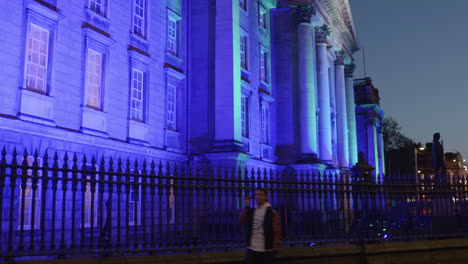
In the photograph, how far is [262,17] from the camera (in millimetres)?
36312

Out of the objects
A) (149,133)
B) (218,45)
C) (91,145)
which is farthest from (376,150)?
(91,145)

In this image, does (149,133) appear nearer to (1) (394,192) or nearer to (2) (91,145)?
(2) (91,145)

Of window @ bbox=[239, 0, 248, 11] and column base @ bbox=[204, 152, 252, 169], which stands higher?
window @ bbox=[239, 0, 248, 11]

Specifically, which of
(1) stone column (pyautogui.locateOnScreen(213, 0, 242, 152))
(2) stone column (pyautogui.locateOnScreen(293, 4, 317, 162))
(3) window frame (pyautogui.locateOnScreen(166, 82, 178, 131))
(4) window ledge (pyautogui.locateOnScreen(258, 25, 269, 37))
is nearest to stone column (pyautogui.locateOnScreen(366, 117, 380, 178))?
(2) stone column (pyautogui.locateOnScreen(293, 4, 317, 162))

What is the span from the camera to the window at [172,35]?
1011 inches

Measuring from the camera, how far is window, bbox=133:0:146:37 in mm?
22953

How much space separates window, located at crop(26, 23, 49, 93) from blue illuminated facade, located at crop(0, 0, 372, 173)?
0.04 meters

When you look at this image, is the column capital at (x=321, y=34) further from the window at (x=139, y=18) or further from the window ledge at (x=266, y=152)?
the window at (x=139, y=18)

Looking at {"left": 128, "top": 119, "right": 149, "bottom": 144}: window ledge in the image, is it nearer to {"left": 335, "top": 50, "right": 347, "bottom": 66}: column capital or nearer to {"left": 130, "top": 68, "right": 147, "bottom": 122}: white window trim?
{"left": 130, "top": 68, "right": 147, "bottom": 122}: white window trim

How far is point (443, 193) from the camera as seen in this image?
13.8 meters

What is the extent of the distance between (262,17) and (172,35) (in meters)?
11.5

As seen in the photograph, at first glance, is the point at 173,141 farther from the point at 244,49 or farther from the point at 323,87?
the point at 323,87

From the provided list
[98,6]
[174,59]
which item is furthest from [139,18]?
[174,59]

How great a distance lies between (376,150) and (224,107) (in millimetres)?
40835
